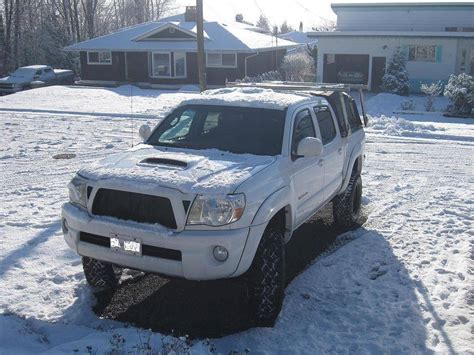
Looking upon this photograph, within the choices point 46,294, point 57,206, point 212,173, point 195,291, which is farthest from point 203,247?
point 57,206

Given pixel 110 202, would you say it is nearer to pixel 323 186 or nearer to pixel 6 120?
pixel 323 186

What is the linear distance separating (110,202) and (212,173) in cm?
89

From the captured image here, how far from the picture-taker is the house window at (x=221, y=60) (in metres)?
33.0

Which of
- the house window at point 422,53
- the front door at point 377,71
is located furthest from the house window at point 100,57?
the house window at point 422,53

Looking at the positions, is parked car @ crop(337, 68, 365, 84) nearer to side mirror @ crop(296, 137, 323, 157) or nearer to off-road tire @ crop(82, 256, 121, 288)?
side mirror @ crop(296, 137, 323, 157)

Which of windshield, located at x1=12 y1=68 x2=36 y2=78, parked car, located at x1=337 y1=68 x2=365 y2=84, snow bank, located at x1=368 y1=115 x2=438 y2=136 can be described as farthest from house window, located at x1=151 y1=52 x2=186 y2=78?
snow bank, located at x1=368 y1=115 x2=438 y2=136

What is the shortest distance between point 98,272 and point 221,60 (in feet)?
95.1

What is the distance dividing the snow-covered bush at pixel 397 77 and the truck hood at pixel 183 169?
25869 millimetres

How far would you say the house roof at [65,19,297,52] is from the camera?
3278 cm

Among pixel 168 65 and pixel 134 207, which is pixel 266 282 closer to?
pixel 134 207

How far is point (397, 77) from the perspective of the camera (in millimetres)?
29625

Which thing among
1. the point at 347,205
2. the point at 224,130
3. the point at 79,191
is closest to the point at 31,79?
the point at 347,205

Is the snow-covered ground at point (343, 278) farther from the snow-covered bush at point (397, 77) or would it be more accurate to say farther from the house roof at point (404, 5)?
the house roof at point (404, 5)

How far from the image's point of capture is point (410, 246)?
679 centimetres
